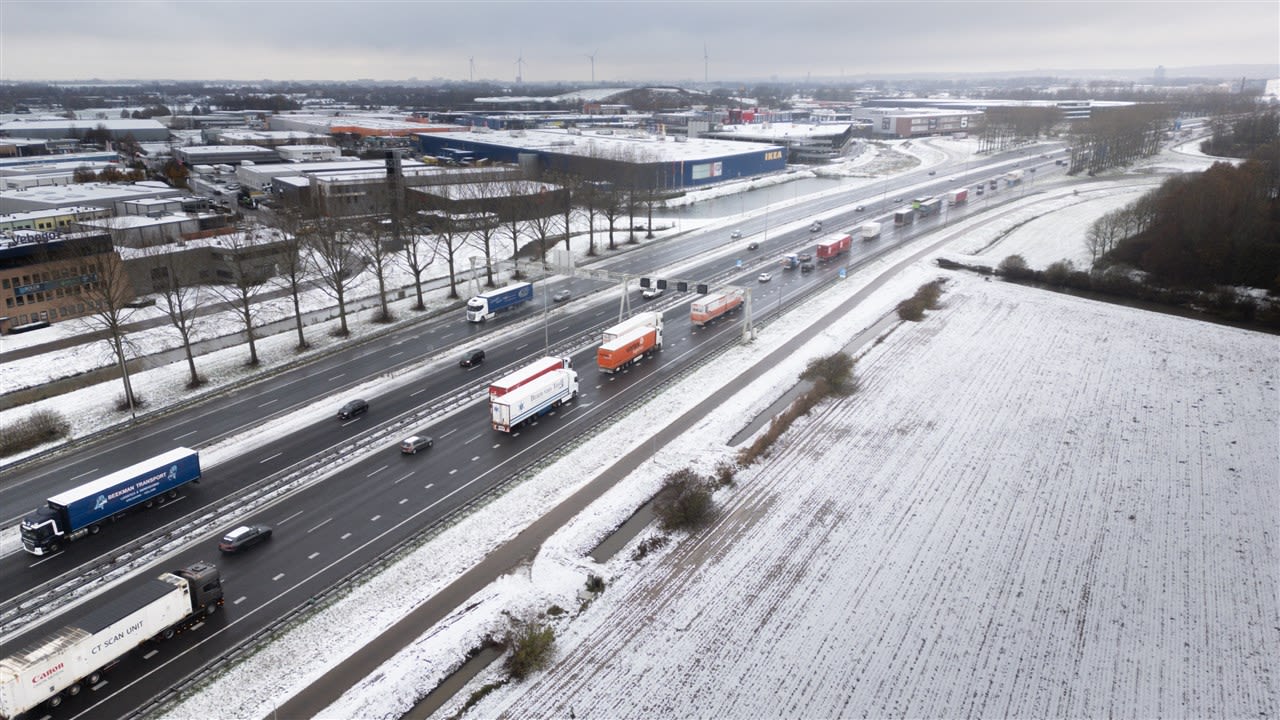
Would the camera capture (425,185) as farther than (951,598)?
Yes

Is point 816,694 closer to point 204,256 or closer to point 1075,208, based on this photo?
point 204,256

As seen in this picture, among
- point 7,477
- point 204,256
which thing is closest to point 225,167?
point 204,256

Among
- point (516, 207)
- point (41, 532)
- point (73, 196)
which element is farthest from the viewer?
point (73, 196)

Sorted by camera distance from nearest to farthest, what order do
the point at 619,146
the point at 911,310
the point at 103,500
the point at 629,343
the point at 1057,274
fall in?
the point at 103,500
the point at 629,343
the point at 911,310
the point at 1057,274
the point at 619,146

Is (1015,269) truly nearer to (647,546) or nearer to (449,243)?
(449,243)

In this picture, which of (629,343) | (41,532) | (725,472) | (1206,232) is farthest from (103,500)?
(1206,232)

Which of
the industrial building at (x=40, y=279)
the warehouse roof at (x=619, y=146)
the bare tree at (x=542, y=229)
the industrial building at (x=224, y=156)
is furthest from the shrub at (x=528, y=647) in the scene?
the industrial building at (x=224, y=156)
